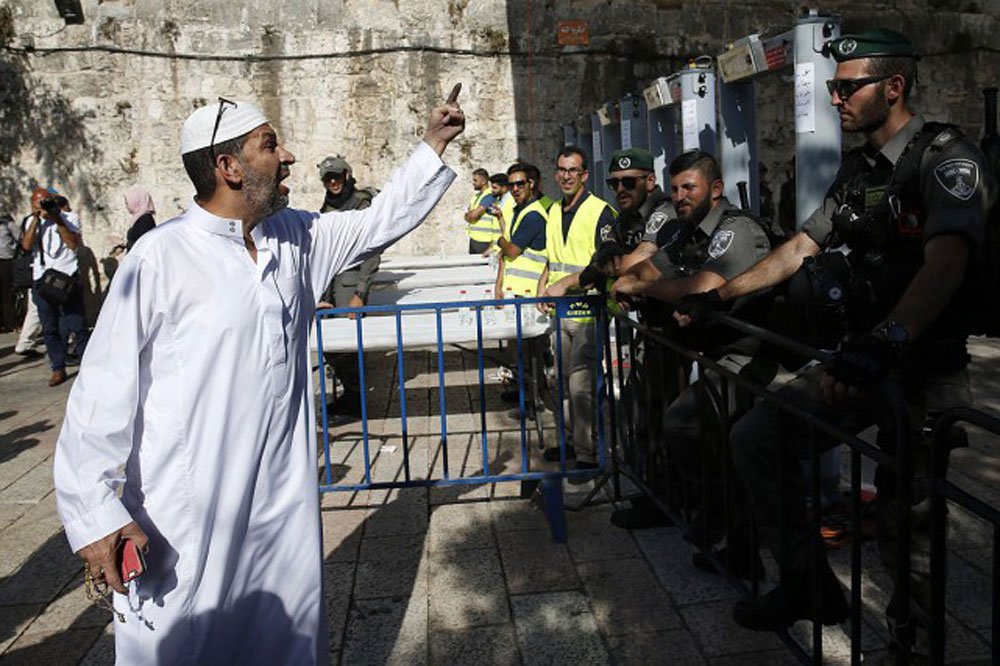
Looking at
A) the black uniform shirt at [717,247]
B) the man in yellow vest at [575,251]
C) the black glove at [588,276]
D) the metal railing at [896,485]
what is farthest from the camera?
the man in yellow vest at [575,251]

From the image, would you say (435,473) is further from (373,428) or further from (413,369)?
(413,369)

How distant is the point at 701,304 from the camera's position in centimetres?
341

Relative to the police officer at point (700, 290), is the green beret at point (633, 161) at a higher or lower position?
higher

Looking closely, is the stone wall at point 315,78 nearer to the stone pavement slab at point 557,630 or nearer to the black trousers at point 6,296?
the black trousers at point 6,296

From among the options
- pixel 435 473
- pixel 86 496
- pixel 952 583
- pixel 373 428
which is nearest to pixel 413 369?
pixel 373 428

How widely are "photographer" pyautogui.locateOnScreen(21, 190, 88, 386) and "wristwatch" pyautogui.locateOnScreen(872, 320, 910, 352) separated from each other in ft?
26.9

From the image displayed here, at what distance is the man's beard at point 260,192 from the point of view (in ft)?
8.30

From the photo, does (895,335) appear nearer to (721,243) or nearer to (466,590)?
(721,243)

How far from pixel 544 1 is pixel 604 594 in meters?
10.4

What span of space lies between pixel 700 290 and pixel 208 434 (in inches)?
82.8

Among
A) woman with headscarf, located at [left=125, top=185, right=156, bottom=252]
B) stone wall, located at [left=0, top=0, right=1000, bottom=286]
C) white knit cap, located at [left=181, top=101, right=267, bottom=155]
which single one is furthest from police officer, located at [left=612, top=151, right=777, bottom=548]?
stone wall, located at [left=0, top=0, right=1000, bottom=286]

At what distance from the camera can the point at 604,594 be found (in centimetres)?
378

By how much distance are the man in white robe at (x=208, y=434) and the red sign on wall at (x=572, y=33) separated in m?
10.6

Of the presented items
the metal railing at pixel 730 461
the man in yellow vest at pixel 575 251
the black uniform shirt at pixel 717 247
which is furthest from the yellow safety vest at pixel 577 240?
the black uniform shirt at pixel 717 247
